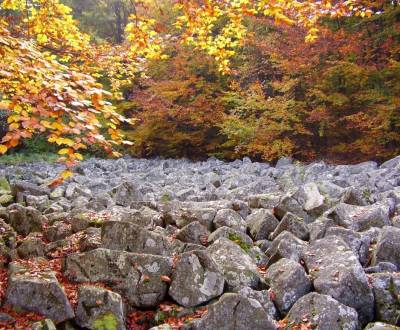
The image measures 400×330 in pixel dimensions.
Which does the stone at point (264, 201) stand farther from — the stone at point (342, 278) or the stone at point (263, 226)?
the stone at point (342, 278)

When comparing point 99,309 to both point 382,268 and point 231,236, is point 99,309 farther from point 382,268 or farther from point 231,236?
point 382,268

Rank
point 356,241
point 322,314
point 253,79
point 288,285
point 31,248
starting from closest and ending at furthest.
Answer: point 322,314, point 288,285, point 356,241, point 31,248, point 253,79

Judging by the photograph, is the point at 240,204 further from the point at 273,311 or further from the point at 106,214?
the point at 273,311

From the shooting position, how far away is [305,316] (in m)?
3.60

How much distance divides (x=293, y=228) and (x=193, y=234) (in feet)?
3.82

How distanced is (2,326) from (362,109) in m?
15.0

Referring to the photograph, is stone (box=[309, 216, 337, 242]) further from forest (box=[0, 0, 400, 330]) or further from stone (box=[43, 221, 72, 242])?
stone (box=[43, 221, 72, 242])

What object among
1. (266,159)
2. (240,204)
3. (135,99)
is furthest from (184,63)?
(240,204)

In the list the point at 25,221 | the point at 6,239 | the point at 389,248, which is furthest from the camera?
the point at 25,221

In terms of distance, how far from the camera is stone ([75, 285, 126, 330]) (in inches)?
146

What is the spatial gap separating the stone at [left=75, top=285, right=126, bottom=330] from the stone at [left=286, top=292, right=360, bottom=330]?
1.37 meters

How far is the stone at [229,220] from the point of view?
576 centimetres

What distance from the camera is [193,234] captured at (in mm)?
5465

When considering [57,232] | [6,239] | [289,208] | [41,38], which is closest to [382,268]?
[289,208]
